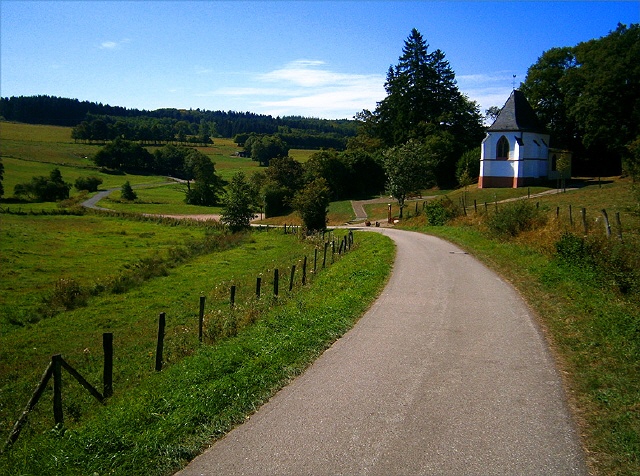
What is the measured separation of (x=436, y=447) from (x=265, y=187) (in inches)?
2573

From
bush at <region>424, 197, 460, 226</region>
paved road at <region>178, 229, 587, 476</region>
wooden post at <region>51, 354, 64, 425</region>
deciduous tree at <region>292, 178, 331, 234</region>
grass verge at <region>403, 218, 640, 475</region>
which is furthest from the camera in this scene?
deciduous tree at <region>292, 178, 331, 234</region>

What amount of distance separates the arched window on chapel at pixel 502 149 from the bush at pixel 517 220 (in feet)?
120

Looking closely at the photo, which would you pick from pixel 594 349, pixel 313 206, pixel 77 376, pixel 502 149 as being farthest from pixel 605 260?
pixel 502 149

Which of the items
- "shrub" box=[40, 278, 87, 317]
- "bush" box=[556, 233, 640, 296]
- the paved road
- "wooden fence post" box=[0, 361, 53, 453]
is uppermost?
"bush" box=[556, 233, 640, 296]

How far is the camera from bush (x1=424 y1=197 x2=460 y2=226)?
126 feet

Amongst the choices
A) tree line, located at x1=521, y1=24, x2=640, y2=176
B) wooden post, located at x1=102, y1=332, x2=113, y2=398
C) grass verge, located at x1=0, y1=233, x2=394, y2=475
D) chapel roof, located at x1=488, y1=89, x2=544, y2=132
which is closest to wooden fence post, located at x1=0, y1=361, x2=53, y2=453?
grass verge, located at x1=0, y1=233, x2=394, y2=475

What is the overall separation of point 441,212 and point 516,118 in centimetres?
2590

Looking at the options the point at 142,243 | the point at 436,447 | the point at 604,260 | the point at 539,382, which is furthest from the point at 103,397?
the point at 142,243

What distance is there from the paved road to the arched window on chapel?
50990mm

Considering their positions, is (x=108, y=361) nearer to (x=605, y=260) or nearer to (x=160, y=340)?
(x=160, y=340)

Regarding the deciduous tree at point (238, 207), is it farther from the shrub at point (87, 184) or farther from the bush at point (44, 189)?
the shrub at point (87, 184)

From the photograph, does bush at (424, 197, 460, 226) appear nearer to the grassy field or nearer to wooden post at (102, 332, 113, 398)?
the grassy field

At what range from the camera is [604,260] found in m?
14.1

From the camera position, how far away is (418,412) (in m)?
6.82
